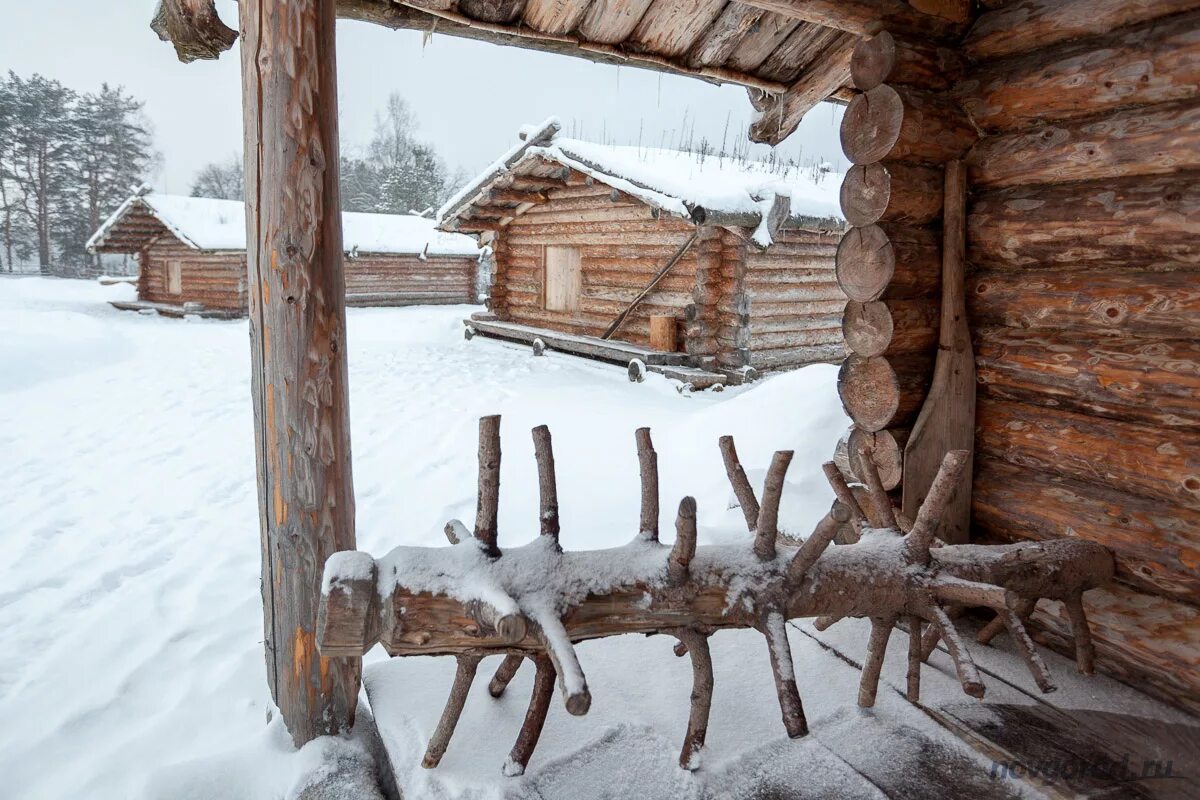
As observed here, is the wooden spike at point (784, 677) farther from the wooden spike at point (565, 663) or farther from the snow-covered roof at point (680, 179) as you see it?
the snow-covered roof at point (680, 179)

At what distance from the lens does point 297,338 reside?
2.36 metres

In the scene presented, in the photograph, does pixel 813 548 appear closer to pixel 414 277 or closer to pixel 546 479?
pixel 546 479

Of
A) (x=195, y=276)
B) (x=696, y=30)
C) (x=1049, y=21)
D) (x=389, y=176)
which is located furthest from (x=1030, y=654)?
(x=389, y=176)

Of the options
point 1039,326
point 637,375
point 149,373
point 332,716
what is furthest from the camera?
point 149,373

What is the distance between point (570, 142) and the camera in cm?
1182

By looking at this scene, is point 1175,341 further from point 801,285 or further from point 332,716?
point 801,285

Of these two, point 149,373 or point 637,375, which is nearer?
point 637,375

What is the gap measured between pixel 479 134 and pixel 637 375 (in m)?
130

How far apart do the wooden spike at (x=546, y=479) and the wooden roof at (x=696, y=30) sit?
209 cm

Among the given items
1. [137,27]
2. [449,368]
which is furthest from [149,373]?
[137,27]

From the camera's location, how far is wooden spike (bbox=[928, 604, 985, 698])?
5.15 feet

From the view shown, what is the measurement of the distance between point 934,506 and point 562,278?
12.5 metres

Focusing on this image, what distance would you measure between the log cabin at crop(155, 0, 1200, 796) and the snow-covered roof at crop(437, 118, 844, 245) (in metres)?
6.11

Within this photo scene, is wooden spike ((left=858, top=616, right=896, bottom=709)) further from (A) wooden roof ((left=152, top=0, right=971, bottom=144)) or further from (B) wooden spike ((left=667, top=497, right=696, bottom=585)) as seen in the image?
(A) wooden roof ((left=152, top=0, right=971, bottom=144))
